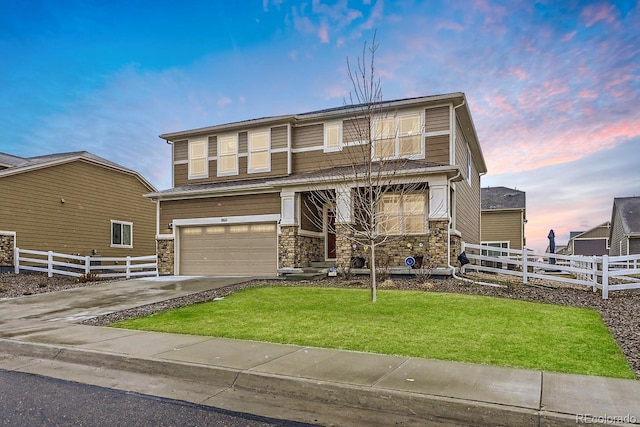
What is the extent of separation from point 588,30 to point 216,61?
47.7 ft

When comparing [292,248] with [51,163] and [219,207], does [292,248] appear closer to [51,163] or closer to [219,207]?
[219,207]

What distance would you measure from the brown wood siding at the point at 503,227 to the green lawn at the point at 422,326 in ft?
75.6

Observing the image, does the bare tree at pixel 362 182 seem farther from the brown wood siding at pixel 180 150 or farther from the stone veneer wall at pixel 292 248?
the brown wood siding at pixel 180 150

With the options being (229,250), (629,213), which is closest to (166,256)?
(229,250)

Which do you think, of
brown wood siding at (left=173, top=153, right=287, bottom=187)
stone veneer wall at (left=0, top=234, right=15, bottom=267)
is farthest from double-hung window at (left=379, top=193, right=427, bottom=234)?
stone veneer wall at (left=0, top=234, right=15, bottom=267)

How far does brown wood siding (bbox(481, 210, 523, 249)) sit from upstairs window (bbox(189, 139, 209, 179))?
71.1ft

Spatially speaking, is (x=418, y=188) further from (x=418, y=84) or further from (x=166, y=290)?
(x=166, y=290)

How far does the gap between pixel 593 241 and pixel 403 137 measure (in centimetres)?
4348

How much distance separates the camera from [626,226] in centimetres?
3253

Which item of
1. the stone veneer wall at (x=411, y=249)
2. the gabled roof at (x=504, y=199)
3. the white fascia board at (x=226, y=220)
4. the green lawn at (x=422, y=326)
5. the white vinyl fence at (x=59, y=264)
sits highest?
the gabled roof at (x=504, y=199)

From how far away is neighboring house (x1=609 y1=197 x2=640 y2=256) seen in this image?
3203cm

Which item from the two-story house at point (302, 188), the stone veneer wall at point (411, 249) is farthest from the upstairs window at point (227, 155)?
the stone veneer wall at point (411, 249)

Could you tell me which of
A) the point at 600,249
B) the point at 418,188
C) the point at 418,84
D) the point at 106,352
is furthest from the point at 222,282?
the point at 600,249

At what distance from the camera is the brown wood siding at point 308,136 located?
17.9m
